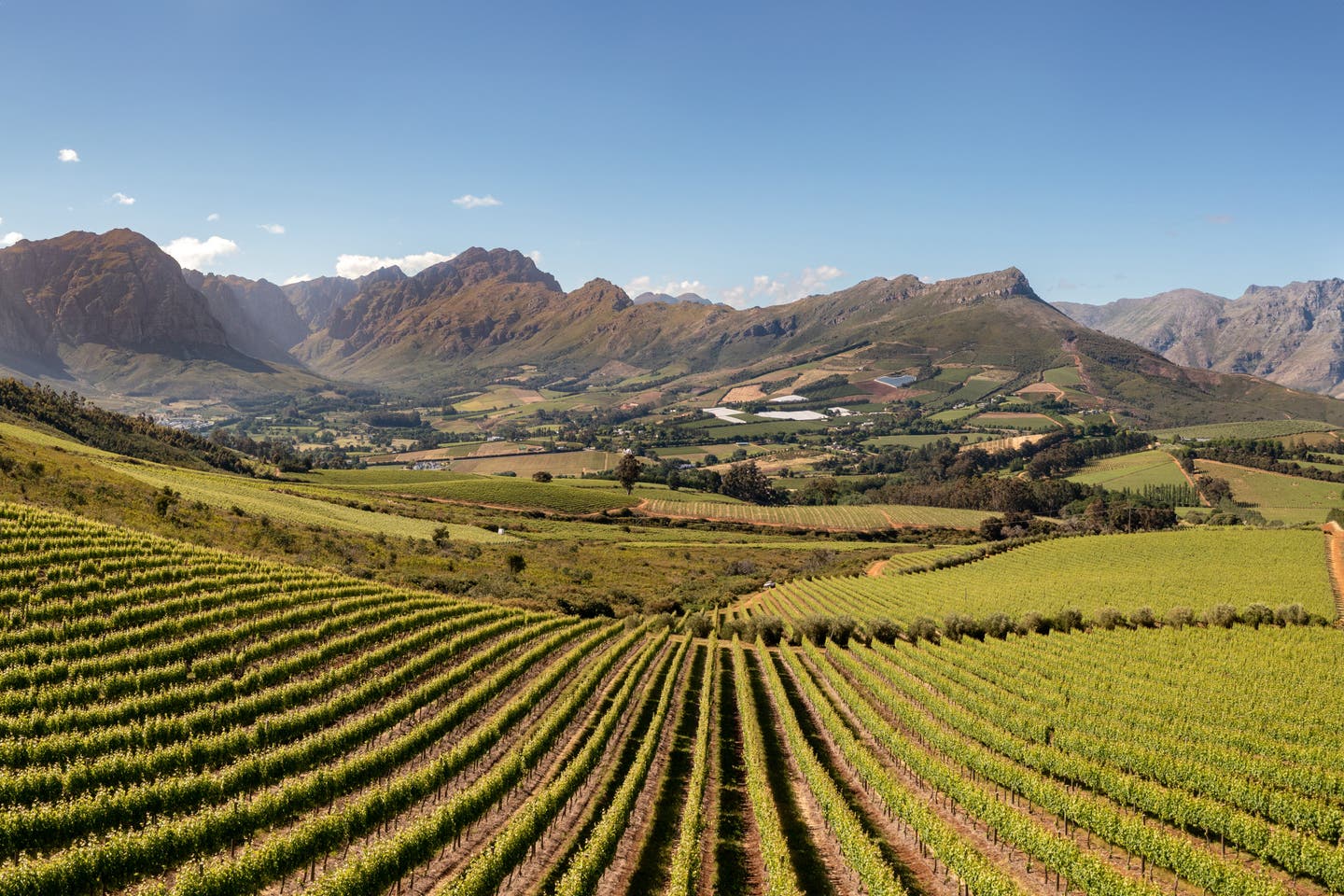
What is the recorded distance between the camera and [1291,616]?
52.4 meters

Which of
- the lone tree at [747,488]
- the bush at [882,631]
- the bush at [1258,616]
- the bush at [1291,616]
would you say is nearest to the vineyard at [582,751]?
the bush at [1291,616]

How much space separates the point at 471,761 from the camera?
3084 centimetres

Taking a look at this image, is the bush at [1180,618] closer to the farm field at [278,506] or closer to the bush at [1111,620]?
the bush at [1111,620]

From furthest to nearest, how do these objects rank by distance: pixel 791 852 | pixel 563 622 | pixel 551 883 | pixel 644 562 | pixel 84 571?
1. pixel 644 562
2. pixel 563 622
3. pixel 84 571
4. pixel 791 852
5. pixel 551 883

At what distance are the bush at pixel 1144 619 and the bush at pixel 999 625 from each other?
8.97m

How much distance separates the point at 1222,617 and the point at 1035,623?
509 inches

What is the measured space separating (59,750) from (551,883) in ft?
57.6

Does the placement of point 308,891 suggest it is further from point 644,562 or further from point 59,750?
point 644,562

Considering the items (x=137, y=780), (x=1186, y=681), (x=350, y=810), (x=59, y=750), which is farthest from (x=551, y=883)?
(x=1186, y=681)

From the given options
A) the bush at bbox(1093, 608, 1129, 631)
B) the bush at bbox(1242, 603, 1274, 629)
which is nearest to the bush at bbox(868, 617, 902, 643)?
the bush at bbox(1093, 608, 1129, 631)

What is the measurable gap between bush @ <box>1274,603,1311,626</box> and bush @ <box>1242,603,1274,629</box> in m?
0.49

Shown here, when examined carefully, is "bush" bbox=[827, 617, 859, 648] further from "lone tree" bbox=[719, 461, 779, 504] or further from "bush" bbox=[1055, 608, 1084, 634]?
"lone tree" bbox=[719, 461, 779, 504]

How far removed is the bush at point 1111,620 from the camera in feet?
185

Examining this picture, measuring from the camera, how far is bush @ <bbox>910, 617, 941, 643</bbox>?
187 feet
